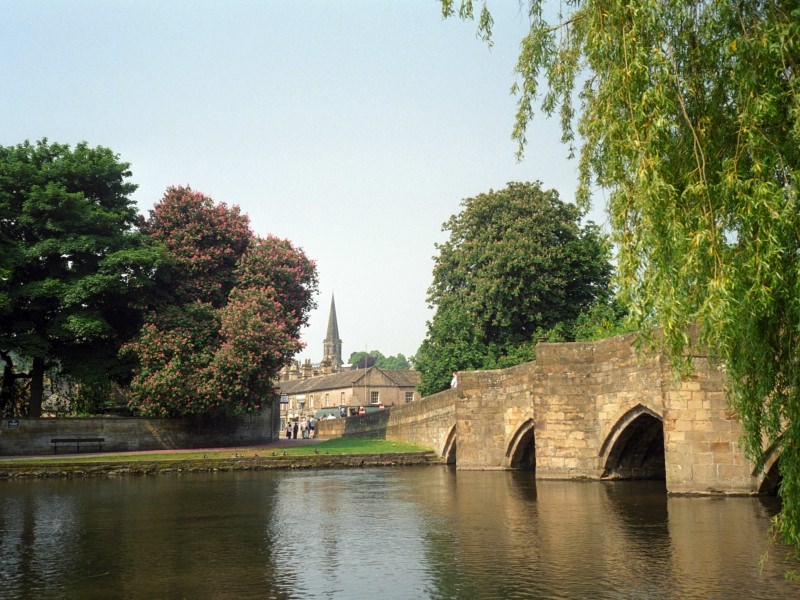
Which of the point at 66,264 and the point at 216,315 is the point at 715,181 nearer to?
the point at 216,315

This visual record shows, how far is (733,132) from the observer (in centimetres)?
811

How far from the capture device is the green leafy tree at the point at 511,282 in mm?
37375

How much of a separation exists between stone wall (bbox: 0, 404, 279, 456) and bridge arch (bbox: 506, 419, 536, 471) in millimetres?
15806

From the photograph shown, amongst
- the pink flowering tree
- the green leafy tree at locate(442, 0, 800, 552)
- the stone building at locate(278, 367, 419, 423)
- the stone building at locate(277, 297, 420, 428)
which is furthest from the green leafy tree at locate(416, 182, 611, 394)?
the stone building at locate(278, 367, 419, 423)

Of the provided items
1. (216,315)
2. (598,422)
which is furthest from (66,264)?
(598,422)

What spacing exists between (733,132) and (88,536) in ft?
37.9

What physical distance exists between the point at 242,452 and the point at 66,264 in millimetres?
11308

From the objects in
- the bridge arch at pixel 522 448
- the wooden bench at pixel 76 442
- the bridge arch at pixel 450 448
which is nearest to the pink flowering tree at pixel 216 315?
the wooden bench at pixel 76 442

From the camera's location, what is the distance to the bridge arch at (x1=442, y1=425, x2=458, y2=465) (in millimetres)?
31641

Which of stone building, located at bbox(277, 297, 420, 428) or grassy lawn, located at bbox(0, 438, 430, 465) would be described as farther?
stone building, located at bbox(277, 297, 420, 428)

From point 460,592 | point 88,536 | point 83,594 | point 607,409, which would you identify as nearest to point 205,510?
point 88,536

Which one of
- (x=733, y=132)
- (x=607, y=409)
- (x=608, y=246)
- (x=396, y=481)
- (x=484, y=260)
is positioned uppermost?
(x=484, y=260)

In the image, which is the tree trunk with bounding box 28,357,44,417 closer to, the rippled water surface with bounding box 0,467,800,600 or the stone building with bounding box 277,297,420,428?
the rippled water surface with bounding box 0,467,800,600

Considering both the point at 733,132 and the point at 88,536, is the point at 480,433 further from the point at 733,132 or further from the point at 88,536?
the point at 733,132
